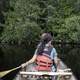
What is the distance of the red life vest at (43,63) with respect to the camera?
10672 mm

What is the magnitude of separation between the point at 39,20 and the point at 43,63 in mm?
Result: 55131

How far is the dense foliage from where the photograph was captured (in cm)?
6291

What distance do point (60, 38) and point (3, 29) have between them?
35.5 feet

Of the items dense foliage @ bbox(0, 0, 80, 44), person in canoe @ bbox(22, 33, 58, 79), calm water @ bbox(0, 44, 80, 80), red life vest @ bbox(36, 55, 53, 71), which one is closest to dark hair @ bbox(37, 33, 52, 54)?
person in canoe @ bbox(22, 33, 58, 79)

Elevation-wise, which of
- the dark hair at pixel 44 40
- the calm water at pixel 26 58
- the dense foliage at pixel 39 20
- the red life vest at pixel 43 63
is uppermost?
the dark hair at pixel 44 40

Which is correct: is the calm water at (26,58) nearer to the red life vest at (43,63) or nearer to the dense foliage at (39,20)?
the dense foliage at (39,20)

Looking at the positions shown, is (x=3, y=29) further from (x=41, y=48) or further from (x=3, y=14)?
(x=41, y=48)

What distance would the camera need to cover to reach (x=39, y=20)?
6575cm

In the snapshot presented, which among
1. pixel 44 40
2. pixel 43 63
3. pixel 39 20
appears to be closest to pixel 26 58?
pixel 43 63

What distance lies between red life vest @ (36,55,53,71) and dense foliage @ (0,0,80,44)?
5034cm

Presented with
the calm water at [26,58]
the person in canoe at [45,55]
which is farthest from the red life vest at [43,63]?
the calm water at [26,58]

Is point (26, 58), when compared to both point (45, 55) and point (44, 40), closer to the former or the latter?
point (45, 55)

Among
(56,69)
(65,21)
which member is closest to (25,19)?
(65,21)

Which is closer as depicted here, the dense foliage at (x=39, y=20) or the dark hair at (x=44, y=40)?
the dark hair at (x=44, y=40)
